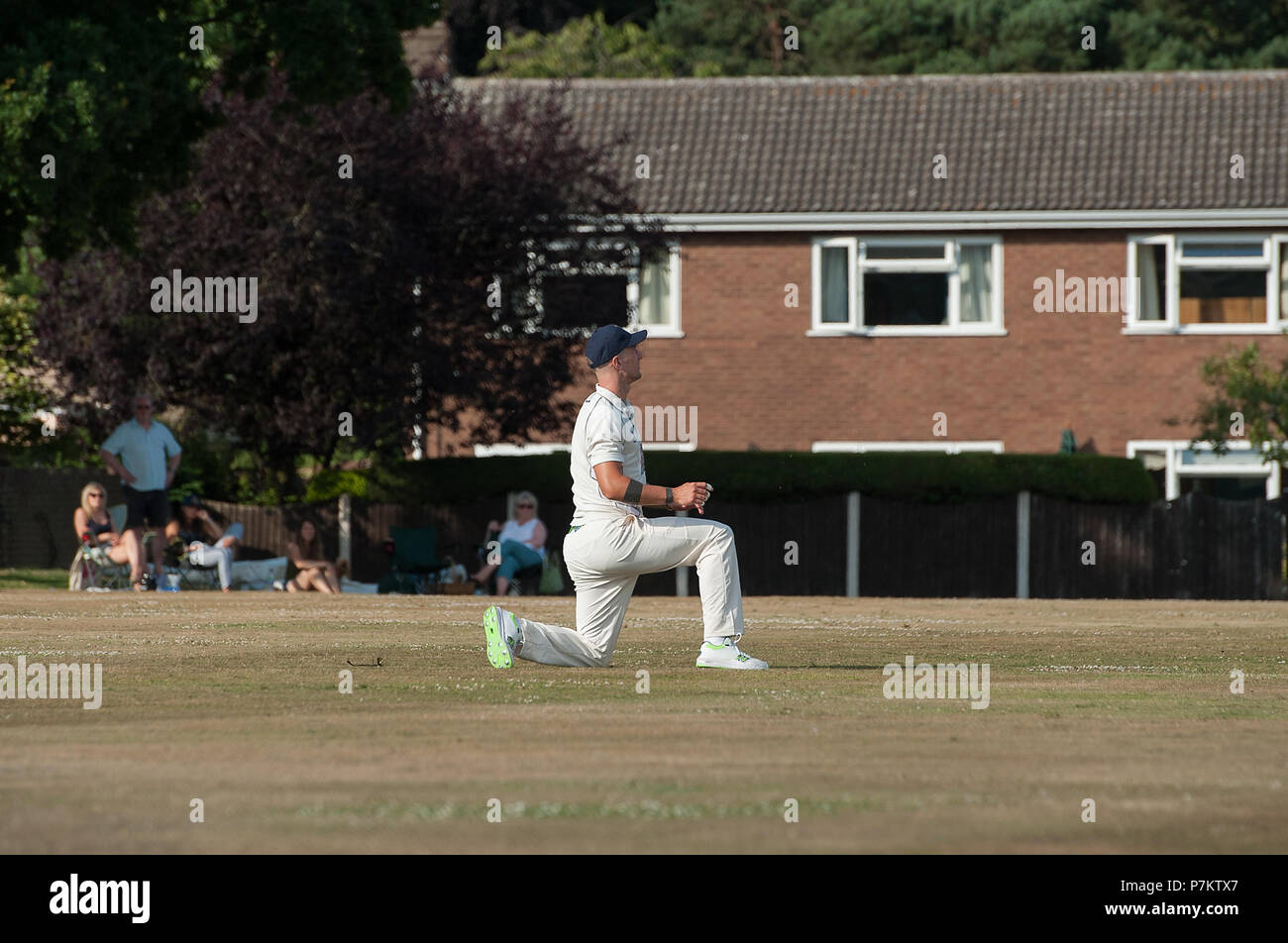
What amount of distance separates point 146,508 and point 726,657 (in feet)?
42.1

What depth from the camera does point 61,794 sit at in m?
7.09

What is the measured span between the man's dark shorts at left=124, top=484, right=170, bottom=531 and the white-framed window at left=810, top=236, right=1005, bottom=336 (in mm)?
15038

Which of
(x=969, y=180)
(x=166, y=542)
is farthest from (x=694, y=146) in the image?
(x=166, y=542)

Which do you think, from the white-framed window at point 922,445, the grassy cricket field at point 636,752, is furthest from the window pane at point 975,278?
the grassy cricket field at point 636,752

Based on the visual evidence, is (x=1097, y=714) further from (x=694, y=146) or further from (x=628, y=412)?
(x=694, y=146)

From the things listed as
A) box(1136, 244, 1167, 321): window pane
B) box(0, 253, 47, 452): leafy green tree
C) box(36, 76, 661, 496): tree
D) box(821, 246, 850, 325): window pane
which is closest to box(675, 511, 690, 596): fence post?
box(36, 76, 661, 496): tree

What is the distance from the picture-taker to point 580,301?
89.2 feet

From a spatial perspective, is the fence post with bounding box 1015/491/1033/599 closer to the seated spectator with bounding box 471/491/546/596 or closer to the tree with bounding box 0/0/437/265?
the seated spectator with bounding box 471/491/546/596

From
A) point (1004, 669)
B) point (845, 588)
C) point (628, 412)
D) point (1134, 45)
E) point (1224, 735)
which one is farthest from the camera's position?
point (1134, 45)

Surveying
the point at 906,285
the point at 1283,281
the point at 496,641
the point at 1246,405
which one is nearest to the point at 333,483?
the point at 906,285

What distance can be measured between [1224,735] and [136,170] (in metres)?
15.4

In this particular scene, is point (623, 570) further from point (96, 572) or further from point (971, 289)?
point (971, 289)

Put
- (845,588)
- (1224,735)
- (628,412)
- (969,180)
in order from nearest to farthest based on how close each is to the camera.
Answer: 1. (1224,735)
2. (628,412)
3. (845,588)
4. (969,180)

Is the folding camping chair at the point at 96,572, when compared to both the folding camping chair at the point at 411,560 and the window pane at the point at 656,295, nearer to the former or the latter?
the folding camping chair at the point at 411,560
